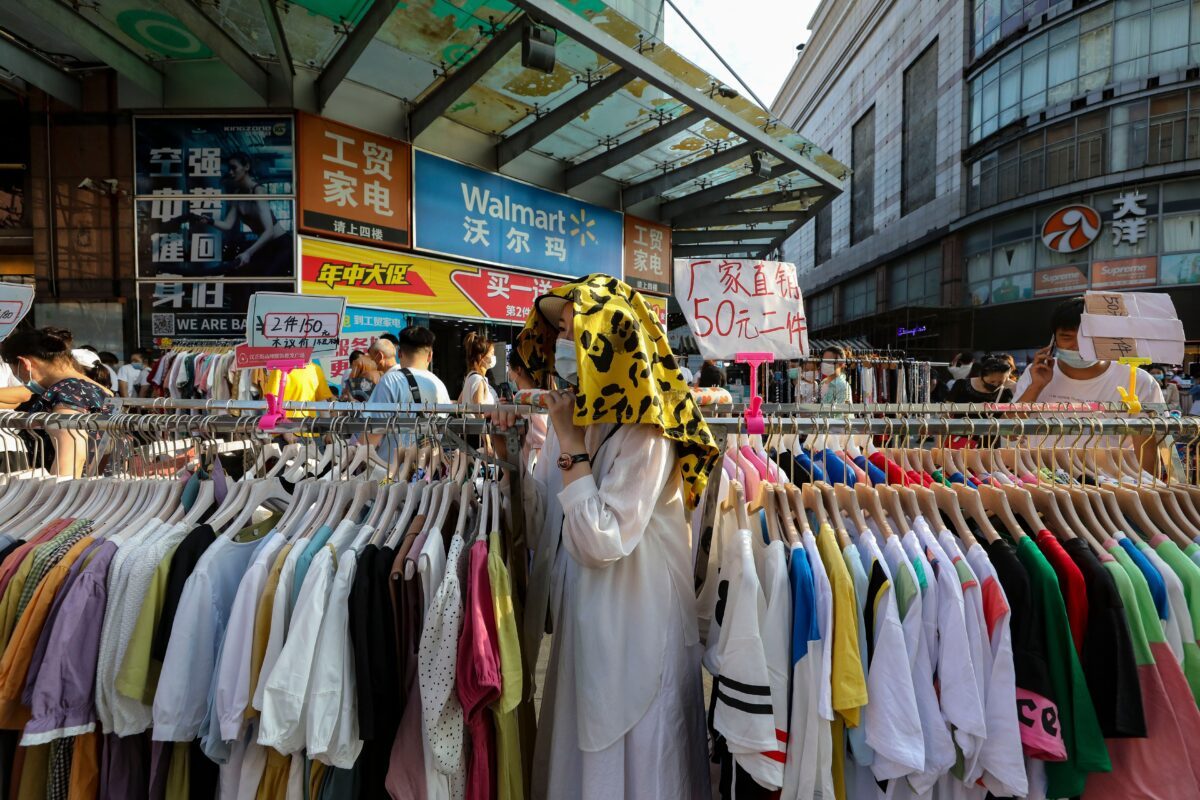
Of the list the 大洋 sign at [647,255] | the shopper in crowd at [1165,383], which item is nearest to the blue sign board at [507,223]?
the 大洋 sign at [647,255]

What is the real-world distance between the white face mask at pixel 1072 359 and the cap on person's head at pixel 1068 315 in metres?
0.12

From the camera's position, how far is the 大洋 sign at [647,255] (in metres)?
11.1

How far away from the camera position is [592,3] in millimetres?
5723

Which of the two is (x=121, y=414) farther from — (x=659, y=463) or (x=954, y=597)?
(x=954, y=597)

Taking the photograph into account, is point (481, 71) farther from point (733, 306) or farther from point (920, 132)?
point (920, 132)

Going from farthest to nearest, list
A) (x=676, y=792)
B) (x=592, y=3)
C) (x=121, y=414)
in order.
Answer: (x=592, y=3) < (x=121, y=414) < (x=676, y=792)

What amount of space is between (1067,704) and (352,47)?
748cm

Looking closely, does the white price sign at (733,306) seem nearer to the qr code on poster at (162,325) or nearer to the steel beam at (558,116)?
the steel beam at (558,116)

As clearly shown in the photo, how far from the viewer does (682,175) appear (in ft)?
31.2

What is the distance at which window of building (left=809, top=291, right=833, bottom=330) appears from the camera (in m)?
32.4

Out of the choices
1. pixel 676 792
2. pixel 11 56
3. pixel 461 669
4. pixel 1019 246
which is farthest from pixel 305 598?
pixel 1019 246

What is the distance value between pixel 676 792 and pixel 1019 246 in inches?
938

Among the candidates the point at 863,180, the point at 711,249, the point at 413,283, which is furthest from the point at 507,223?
the point at 863,180

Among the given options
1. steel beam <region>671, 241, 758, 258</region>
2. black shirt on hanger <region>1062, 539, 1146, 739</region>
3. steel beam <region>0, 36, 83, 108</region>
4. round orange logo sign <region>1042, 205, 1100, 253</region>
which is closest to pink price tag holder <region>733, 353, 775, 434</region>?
black shirt on hanger <region>1062, 539, 1146, 739</region>
